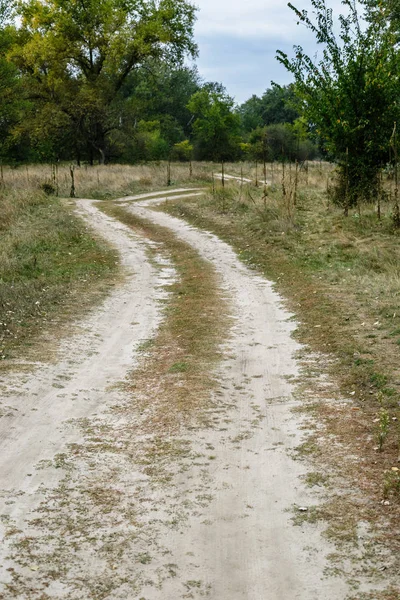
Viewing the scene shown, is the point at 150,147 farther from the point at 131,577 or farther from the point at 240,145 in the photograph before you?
the point at 131,577

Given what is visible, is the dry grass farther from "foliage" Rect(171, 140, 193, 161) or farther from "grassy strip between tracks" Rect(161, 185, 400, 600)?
"foliage" Rect(171, 140, 193, 161)

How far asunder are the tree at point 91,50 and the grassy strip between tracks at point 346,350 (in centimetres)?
2823

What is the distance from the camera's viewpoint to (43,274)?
1360 centimetres

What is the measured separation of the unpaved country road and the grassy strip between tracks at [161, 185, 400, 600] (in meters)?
0.26

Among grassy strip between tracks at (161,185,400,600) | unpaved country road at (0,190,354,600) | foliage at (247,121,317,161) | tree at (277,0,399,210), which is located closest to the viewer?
unpaved country road at (0,190,354,600)

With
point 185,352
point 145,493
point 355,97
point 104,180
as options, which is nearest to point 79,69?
point 104,180

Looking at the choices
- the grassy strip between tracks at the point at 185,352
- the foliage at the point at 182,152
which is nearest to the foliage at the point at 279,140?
the foliage at the point at 182,152

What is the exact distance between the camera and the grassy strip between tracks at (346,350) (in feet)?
15.2

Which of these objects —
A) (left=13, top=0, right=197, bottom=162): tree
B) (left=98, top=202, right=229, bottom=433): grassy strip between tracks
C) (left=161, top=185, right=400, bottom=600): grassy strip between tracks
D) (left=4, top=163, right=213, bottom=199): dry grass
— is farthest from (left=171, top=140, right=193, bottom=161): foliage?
(left=98, top=202, right=229, bottom=433): grassy strip between tracks

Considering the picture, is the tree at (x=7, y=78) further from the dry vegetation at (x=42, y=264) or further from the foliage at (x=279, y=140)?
the foliage at (x=279, y=140)

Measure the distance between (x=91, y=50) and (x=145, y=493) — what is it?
44.8 meters

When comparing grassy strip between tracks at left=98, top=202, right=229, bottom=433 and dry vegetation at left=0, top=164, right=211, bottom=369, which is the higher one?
dry vegetation at left=0, top=164, right=211, bottom=369

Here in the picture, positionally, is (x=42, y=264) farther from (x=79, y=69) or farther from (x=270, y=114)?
(x=270, y=114)

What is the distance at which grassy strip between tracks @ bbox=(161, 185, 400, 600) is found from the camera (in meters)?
4.62
